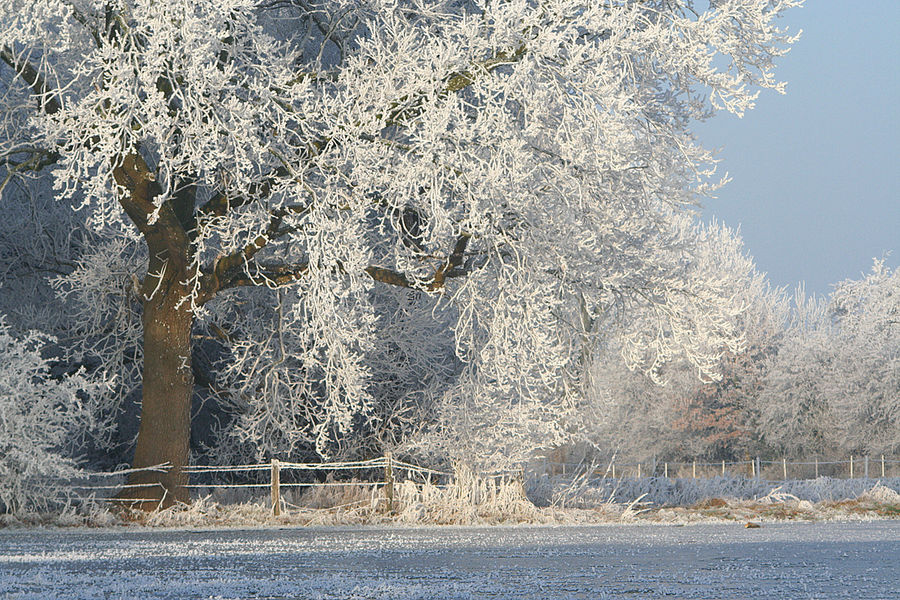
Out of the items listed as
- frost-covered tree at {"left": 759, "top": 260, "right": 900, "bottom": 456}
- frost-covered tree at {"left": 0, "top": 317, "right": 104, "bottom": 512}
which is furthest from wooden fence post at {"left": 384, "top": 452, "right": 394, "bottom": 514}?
frost-covered tree at {"left": 759, "top": 260, "right": 900, "bottom": 456}

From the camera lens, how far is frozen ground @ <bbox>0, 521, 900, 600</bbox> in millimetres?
6812

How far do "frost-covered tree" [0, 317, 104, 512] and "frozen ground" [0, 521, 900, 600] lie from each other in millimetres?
1156

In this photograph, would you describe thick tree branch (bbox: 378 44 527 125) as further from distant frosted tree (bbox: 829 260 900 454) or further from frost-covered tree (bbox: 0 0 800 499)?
distant frosted tree (bbox: 829 260 900 454)

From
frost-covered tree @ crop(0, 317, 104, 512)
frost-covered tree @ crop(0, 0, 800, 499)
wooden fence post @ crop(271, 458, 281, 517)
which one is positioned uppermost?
frost-covered tree @ crop(0, 0, 800, 499)

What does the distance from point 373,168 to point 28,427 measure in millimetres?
5786

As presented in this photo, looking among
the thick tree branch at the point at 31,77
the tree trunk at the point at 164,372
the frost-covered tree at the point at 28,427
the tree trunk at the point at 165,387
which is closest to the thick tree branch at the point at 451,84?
the tree trunk at the point at 164,372

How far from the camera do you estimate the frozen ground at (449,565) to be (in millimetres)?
6812

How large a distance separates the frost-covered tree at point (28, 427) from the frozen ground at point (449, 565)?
1.16 metres

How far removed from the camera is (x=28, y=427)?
47.8 ft

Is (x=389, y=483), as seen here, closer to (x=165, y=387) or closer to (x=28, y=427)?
(x=165, y=387)

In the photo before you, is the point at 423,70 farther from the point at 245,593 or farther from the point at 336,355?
the point at 245,593

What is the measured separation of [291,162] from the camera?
14.4 m

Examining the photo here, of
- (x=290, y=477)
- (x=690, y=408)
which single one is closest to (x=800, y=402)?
(x=690, y=408)

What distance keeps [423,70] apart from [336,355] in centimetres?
408
